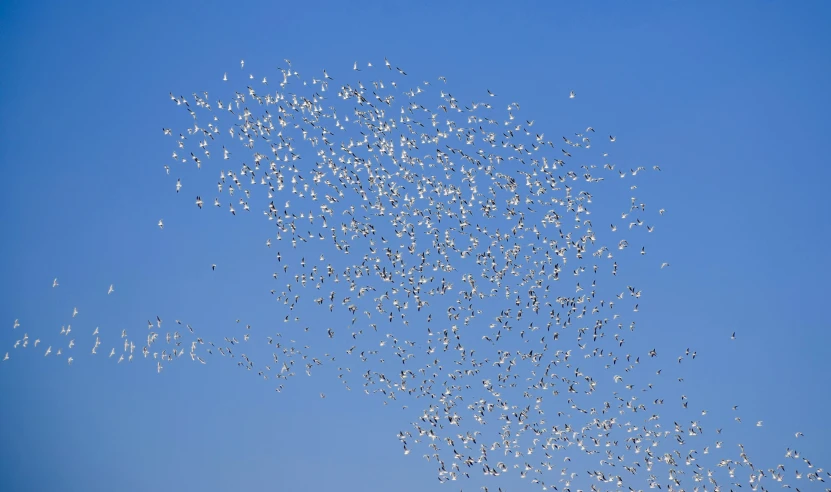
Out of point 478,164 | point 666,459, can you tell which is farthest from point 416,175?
point 666,459

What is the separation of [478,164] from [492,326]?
14.0ft

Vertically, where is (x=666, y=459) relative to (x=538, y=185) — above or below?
below

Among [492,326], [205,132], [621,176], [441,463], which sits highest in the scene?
[621,176]

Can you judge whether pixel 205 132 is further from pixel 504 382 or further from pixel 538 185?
pixel 504 382

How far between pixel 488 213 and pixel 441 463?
6.53m

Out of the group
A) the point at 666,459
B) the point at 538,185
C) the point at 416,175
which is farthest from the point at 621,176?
the point at 666,459

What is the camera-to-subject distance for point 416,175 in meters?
23.0

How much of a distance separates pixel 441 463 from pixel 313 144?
28.9 feet

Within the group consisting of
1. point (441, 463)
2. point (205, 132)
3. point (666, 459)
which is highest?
point (205, 132)

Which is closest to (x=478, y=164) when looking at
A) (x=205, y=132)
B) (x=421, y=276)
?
(x=421, y=276)

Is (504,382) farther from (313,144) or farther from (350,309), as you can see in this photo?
(313,144)

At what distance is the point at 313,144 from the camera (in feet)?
76.3

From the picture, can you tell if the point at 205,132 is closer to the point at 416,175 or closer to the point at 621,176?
the point at 416,175

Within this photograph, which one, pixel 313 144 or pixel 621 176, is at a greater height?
pixel 621 176
